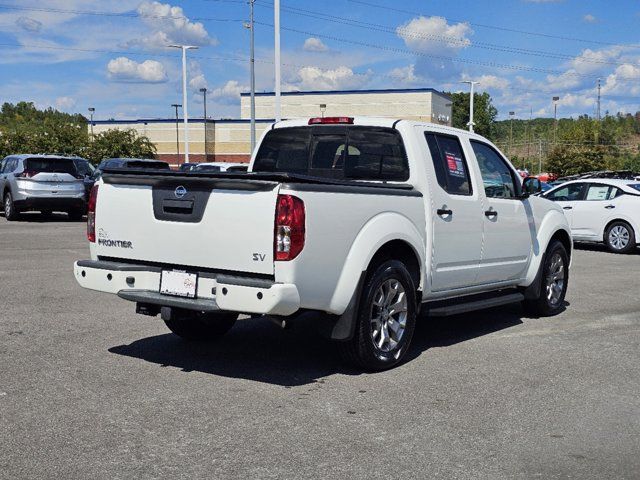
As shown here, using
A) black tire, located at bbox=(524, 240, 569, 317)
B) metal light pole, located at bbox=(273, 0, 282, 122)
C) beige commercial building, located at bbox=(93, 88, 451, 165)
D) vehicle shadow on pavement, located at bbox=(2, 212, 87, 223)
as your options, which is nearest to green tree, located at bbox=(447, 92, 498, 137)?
beige commercial building, located at bbox=(93, 88, 451, 165)

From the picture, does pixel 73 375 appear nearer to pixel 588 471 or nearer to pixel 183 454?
pixel 183 454

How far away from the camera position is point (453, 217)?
734 centimetres

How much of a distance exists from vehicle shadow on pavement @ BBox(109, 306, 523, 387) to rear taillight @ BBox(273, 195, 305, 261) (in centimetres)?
110

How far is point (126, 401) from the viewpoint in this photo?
18.1ft

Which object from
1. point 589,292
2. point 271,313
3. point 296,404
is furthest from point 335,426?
point 589,292

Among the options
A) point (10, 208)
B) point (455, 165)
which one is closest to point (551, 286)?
point (455, 165)

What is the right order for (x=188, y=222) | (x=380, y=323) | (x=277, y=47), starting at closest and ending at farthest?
(x=188, y=222), (x=380, y=323), (x=277, y=47)

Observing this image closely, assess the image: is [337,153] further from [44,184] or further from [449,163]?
[44,184]

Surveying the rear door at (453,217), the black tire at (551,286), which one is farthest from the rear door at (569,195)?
the rear door at (453,217)

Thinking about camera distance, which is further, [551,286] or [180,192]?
[551,286]

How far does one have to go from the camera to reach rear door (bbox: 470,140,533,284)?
800cm

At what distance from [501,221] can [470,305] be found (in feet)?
3.61

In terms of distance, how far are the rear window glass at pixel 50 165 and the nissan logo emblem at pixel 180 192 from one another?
16.4 m

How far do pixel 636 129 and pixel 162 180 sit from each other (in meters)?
174
